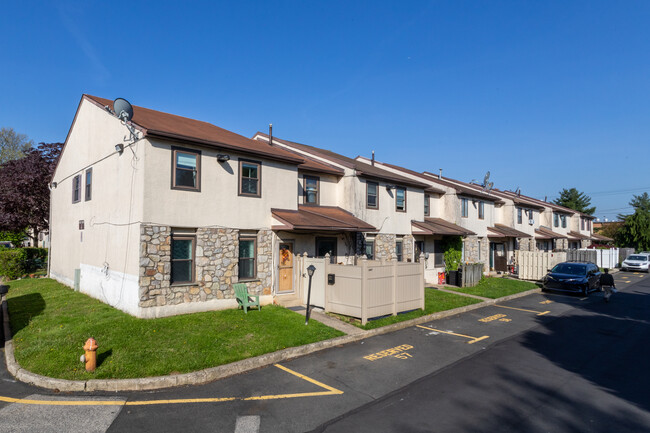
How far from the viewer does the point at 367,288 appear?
12039 mm

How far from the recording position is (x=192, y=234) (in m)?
12.1

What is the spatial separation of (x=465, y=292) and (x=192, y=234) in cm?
1380

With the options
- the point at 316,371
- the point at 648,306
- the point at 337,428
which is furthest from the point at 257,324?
the point at 648,306

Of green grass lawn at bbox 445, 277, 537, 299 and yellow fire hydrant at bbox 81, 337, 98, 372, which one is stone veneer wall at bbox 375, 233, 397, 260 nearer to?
green grass lawn at bbox 445, 277, 537, 299

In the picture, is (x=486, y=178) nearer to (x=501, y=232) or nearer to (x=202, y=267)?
(x=501, y=232)

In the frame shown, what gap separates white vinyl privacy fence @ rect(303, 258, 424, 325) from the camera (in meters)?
12.1

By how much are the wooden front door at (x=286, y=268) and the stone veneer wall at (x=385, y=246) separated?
5561 mm

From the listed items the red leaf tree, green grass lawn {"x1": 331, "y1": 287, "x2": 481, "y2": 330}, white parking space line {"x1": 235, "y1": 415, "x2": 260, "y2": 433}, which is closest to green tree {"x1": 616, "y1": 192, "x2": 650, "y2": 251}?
green grass lawn {"x1": 331, "y1": 287, "x2": 481, "y2": 330}

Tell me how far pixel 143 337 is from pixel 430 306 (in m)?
10.4

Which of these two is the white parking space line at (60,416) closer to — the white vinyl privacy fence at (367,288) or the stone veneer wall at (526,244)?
the white vinyl privacy fence at (367,288)

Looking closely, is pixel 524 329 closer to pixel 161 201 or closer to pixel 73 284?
pixel 161 201

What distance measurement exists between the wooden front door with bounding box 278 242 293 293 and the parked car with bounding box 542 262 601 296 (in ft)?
52.2

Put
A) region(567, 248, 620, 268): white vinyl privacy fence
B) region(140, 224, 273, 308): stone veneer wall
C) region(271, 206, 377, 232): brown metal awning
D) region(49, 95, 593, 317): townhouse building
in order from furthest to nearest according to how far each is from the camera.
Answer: region(567, 248, 620, 268): white vinyl privacy fence → region(271, 206, 377, 232): brown metal awning → region(49, 95, 593, 317): townhouse building → region(140, 224, 273, 308): stone veneer wall

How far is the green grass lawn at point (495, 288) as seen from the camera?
1873 centimetres
